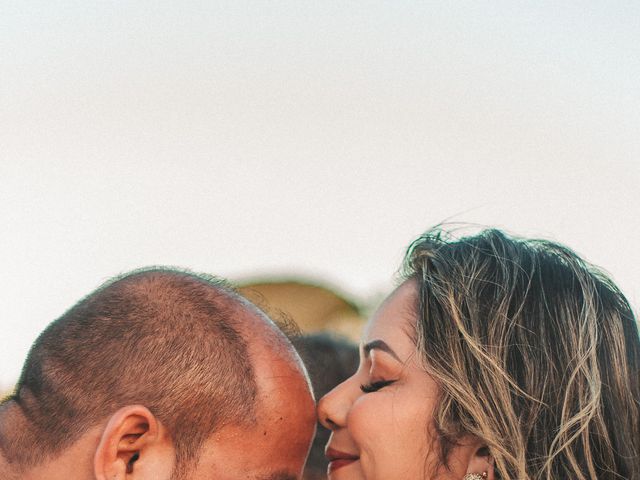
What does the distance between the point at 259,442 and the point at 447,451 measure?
723 mm

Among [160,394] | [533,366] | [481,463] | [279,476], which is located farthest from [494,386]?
[160,394]

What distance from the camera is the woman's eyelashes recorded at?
2.97 metres

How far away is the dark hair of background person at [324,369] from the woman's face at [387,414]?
4.13 feet

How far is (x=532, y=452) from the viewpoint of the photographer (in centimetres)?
285

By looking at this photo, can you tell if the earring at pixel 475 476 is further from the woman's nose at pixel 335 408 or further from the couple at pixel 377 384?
the woman's nose at pixel 335 408

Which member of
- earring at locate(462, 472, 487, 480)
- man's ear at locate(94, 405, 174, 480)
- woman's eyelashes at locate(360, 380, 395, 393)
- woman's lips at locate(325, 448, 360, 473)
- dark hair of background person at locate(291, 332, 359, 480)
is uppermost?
man's ear at locate(94, 405, 174, 480)

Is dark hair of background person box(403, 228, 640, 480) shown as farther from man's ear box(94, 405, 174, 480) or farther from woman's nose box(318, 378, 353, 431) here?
man's ear box(94, 405, 174, 480)

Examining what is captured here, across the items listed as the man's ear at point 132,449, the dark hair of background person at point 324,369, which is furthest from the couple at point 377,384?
the dark hair of background person at point 324,369

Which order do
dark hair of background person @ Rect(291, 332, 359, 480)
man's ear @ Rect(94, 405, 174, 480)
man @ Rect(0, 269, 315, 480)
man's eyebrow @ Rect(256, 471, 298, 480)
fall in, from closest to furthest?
man's ear @ Rect(94, 405, 174, 480), man @ Rect(0, 269, 315, 480), man's eyebrow @ Rect(256, 471, 298, 480), dark hair of background person @ Rect(291, 332, 359, 480)

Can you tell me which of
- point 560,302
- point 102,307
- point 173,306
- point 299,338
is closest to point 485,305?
point 560,302

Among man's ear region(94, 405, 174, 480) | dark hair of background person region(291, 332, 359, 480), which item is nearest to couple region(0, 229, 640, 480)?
man's ear region(94, 405, 174, 480)

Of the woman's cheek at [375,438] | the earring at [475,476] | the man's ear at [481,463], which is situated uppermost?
the woman's cheek at [375,438]

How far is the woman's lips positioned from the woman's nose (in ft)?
0.31

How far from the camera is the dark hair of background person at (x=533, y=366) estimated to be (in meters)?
2.83
